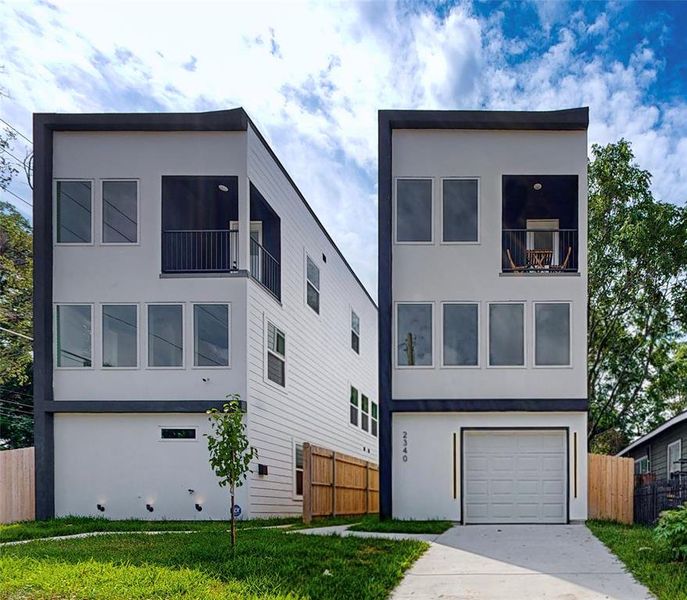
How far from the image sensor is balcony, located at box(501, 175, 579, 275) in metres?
14.1

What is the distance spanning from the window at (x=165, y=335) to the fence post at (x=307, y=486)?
3072mm

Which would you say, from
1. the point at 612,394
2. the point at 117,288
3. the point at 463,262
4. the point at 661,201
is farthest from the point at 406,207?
the point at 612,394

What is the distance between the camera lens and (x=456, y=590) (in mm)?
6898

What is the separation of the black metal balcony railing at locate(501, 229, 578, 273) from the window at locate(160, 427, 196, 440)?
7095 mm

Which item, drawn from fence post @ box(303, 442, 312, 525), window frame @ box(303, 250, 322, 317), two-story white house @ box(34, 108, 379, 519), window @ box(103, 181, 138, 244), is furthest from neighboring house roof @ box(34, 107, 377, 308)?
fence post @ box(303, 442, 312, 525)

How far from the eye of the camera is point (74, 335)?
13.8m

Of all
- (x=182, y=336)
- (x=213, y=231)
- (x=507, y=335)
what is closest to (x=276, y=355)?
(x=182, y=336)

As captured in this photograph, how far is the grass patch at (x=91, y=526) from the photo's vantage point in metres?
10.9

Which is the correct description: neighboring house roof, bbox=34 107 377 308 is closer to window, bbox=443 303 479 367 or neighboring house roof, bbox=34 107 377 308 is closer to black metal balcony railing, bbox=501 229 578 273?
window, bbox=443 303 479 367

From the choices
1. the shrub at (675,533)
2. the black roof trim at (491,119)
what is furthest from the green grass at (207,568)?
the black roof trim at (491,119)

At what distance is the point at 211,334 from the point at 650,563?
8.86m

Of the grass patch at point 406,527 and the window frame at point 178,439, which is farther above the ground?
the window frame at point 178,439

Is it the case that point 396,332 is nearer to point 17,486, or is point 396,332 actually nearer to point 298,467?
point 298,467

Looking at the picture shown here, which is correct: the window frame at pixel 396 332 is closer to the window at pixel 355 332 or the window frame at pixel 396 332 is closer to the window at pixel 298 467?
the window at pixel 298 467
